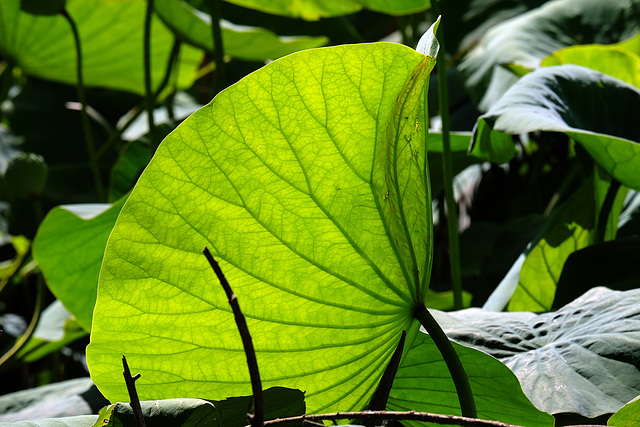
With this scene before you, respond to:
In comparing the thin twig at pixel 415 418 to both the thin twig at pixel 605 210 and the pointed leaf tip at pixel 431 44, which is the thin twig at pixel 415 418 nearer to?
the pointed leaf tip at pixel 431 44

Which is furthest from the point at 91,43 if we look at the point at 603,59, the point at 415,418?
the point at 415,418

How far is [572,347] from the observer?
55 centimetres

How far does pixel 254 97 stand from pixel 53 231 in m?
0.61

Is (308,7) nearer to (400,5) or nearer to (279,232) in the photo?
(400,5)

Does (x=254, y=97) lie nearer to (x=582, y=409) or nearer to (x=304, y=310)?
(x=304, y=310)

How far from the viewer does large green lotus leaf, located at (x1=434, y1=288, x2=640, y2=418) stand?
1.64 feet

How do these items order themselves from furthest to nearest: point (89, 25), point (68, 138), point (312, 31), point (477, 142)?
point (68, 138), point (312, 31), point (89, 25), point (477, 142)

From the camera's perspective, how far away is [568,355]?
54 cm

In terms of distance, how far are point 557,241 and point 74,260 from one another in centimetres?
68

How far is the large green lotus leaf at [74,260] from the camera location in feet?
3.08

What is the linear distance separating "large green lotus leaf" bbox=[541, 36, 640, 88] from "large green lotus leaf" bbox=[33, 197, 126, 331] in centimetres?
70

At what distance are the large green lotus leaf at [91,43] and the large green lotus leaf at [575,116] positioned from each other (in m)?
1.11

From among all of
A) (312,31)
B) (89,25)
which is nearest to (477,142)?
(312,31)

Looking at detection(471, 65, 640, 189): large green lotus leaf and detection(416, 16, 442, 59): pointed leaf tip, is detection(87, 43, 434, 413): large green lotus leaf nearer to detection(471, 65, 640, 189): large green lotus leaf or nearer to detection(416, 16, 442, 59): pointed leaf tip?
detection(416, 16, 442, 59): pointed leaf tip
